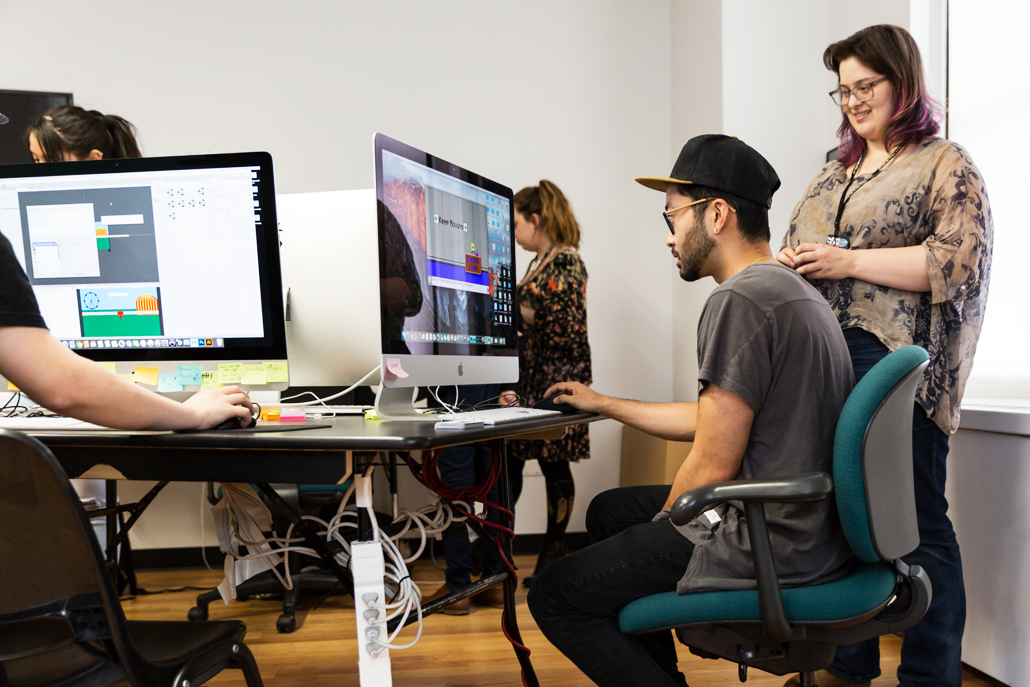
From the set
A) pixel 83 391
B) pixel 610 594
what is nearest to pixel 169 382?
pixel 83 391

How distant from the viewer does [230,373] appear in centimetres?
146

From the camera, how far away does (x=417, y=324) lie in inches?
56.1

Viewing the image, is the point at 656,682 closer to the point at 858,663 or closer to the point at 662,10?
the point at 858,663

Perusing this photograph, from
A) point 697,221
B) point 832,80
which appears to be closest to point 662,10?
point 832,80

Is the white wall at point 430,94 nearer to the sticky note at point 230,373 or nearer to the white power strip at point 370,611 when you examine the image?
the sticky note at point 230,373

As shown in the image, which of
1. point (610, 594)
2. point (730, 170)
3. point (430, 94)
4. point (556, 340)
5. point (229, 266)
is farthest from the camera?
point (430, 94)

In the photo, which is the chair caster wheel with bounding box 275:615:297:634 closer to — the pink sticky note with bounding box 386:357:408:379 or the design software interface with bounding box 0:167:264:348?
the design software interface with bounding box 0:167:264:348

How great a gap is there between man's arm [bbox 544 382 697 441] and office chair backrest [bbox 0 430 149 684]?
97 centimetres

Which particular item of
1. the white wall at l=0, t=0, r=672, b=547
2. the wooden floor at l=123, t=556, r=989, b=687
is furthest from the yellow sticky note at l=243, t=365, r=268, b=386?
the white wall at l=0, t=0, r=672, b=547

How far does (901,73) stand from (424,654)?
6.66 feet

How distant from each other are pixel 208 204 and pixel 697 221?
970mm

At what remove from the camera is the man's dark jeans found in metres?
1.14

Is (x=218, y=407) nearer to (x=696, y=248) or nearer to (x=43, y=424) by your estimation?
(x=43, y=424)

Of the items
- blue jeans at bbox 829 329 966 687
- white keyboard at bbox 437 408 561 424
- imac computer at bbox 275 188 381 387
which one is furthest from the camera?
imac computer at bbox 275 188 381 387
